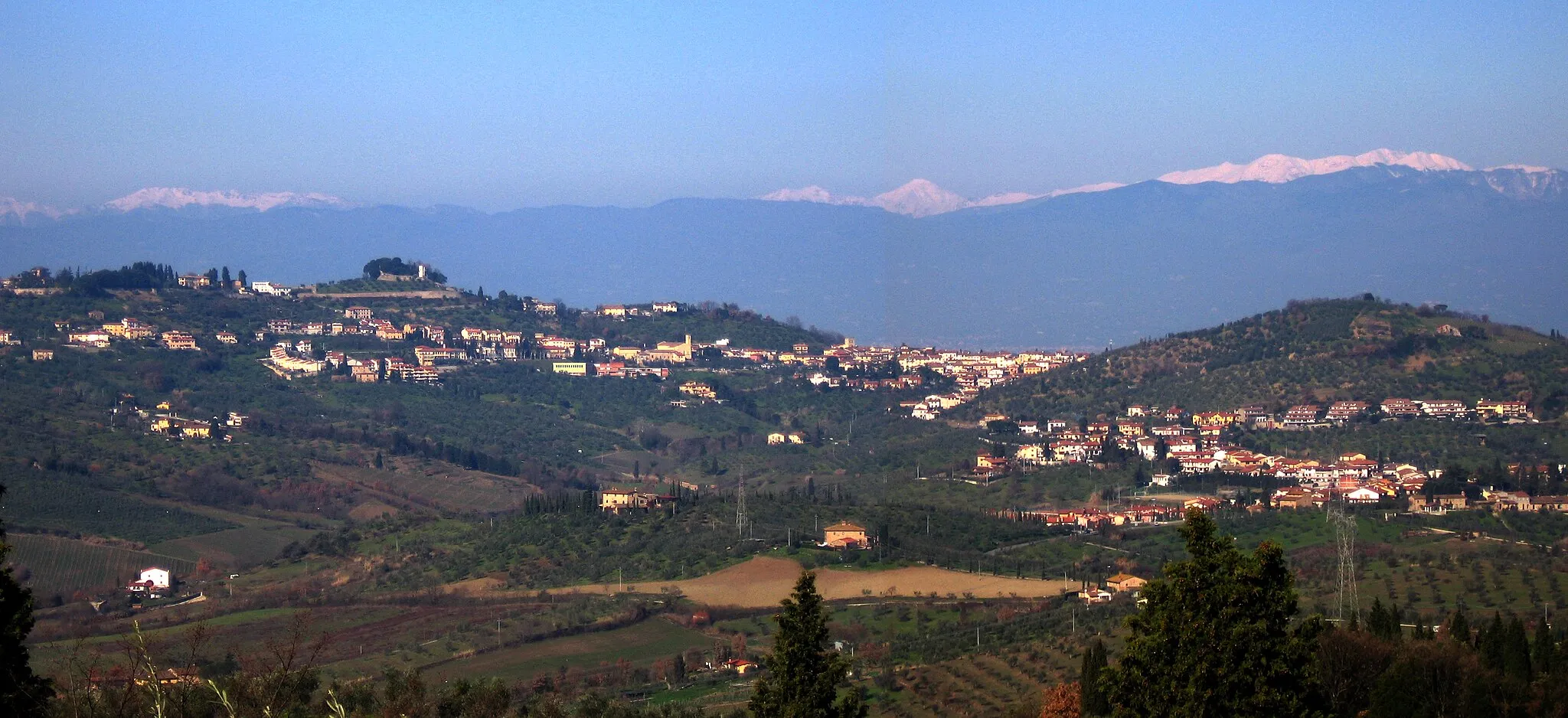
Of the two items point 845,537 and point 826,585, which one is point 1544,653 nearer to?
point 826,585

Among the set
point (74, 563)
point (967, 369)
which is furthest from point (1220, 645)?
point (967, 369)

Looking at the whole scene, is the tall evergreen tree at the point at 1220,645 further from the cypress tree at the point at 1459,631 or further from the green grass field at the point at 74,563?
the green grass field at the point at 74,563

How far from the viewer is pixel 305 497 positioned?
61625 millimetres

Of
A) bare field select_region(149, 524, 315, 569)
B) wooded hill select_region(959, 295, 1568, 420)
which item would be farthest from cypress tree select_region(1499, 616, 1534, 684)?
wooded hill select_region(959, 295, 1568, 420)

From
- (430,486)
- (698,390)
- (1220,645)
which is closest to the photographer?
(1220,645)

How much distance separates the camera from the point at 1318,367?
72.9 m

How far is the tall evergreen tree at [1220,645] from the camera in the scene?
48.5 ft

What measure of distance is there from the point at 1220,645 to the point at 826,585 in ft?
82.3

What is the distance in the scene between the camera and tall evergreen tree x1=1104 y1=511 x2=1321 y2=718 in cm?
1479

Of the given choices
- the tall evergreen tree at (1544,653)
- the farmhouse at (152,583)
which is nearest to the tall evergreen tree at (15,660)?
the tall evergreen tree at (1544,653)

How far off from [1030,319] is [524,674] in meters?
131

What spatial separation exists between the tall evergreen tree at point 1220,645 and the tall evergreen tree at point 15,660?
901cm

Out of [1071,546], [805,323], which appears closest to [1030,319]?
[805,323]

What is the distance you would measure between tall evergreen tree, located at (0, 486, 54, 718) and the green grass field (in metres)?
30.4
